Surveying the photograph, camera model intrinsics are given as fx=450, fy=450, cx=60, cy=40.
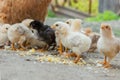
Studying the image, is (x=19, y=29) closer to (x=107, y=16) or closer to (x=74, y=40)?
(x=74, y=40)

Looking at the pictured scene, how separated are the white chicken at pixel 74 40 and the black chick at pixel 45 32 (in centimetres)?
45

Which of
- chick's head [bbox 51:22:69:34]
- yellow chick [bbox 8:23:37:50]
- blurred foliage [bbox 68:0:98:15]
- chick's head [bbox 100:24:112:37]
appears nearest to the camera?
chick's head [bbox 100:24:112:37]

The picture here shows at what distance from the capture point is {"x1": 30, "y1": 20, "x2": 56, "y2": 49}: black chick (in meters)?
6.00

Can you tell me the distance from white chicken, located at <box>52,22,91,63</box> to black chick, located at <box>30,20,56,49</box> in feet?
1.47

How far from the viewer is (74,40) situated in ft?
17.5

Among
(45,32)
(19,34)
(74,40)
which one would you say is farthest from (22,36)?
(74,40)

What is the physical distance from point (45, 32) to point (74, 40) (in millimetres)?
776

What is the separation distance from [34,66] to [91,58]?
1168 millimetres

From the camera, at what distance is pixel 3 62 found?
4965 mm

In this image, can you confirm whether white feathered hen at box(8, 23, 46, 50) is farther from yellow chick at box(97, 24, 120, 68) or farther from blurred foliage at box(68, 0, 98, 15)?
blurred foliage at box(68, 0, 98, 15)

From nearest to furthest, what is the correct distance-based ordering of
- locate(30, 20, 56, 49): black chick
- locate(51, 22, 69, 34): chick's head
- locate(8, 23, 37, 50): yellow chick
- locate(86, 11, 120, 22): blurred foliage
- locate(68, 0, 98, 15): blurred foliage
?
locate(51, 22, 69, 34): chick's head, locate(8, 23, 37, 50): yellow chick, locate(30, 20, 56, 49): black chick, locate(86, 11, 120, 22): blurred foliage, locate(68, 0, 98, 15): blurred foliage

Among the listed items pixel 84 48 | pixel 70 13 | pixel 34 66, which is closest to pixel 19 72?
pixel 34 66

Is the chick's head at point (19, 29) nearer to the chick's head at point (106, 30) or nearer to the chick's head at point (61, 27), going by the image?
the chick's head at point (61, 27)

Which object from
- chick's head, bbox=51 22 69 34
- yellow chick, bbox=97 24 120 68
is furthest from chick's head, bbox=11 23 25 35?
yellow chick, bbox=97 24 120 68
